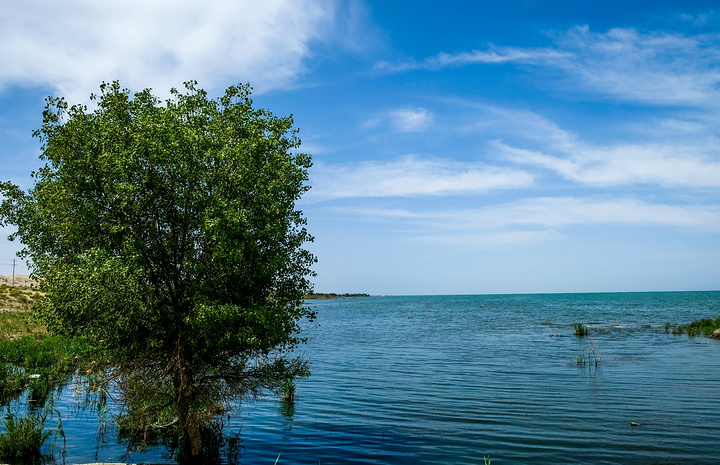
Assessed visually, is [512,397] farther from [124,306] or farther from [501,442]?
[124,306]

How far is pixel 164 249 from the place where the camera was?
55.8 feet

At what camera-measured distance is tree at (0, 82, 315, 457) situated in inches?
630

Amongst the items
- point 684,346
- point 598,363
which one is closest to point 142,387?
point 598,363

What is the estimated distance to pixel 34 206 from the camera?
19.5 m

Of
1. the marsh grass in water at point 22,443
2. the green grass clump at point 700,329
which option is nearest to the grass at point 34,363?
the marsh grass in water at point 22,443

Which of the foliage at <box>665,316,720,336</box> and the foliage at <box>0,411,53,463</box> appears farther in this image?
the foliage at <box>665,316,720,336</box>

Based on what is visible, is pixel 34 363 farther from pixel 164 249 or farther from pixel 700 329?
pixel 700 329

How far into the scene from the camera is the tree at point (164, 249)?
52.5 ft

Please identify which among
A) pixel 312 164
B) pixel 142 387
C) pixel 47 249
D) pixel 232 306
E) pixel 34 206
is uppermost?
pixel 312 164

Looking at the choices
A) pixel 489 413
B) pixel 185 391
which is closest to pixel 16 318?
pixel 185 391

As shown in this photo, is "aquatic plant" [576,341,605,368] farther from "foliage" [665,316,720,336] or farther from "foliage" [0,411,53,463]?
"foliage" [0,411,53,463]

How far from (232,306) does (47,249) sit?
27.5ft

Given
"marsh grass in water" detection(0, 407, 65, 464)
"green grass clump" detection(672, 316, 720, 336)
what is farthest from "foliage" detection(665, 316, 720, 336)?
"marsh grass in water" detection(0, 407, 65, 464)

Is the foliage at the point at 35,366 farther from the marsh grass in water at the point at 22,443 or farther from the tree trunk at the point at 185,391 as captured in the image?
the tree trunk at the point at 185,391
